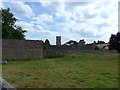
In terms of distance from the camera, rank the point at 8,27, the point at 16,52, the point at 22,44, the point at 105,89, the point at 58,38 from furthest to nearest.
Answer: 1. the point at 58,38
2. the point at 8,27
3. the point at 22,44
4. the point at 16,52
5. the point at 105,89

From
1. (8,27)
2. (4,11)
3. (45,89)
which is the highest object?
(4,11)

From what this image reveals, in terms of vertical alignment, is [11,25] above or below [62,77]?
above

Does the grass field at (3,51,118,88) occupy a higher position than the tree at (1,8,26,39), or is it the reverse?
the tree at (1,8,26,39)

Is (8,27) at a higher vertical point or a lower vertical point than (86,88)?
higher

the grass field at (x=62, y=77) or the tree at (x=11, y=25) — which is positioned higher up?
the tree at (x=11, y=25)

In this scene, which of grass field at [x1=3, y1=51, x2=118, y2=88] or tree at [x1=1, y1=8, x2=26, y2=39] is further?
tree at [x1=1, y1=8, x2=26, y2=39]

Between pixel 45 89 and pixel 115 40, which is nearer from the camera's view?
pixel 45 89

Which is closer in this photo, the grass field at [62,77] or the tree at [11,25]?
the grass field at [62,77]

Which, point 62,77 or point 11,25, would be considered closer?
point 62,77

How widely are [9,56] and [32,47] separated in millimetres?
3800

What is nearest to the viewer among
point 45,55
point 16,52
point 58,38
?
point 16,52

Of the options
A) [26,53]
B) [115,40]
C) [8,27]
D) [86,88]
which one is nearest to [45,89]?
[86,88]

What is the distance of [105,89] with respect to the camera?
547 cm

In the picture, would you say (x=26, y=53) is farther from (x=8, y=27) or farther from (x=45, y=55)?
(x=8, y=27)
